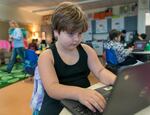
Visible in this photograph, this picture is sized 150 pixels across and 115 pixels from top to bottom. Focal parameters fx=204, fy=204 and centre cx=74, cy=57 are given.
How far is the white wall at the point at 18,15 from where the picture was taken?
26.4 ft

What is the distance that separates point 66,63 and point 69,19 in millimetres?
227

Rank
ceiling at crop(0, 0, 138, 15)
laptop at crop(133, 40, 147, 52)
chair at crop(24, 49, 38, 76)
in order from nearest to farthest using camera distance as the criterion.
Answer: laptop at crop(133, 40, 147, 52) < chair at crop(24, 49, 38, 76) < ceiling at crop(0, 0, 138, 15)

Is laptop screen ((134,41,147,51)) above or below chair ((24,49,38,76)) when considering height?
above

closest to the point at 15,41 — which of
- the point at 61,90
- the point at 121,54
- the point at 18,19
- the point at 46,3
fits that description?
the point at 121,54

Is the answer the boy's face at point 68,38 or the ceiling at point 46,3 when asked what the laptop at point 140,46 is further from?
the ceiling at point 46,3

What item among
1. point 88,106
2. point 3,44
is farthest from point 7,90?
point 3,44

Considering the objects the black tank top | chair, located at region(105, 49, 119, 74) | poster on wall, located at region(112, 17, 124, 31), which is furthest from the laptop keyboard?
poster on wall, located at region(112, 17, 124, 31)

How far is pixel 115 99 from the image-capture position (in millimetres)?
549

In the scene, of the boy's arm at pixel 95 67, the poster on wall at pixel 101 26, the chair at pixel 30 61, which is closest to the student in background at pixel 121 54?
the chair at pixel 30 61

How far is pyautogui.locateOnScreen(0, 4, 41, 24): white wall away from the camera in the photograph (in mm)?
8058

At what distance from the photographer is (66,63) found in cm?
102

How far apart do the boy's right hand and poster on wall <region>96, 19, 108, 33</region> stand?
8788mm

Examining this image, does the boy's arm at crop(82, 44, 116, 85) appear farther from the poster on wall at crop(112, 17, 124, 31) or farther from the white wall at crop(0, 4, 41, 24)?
the poster on wall at crop(112, 17, 124, 31)

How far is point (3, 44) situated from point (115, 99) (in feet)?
24.3
